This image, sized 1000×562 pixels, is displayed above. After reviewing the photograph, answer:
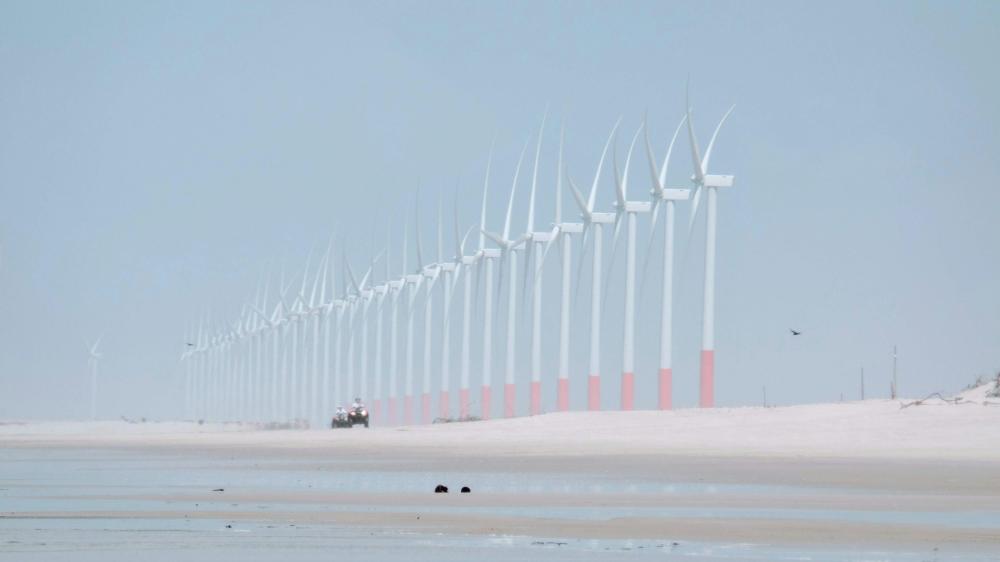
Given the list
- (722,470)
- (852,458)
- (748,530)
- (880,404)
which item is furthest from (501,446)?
(748,530)

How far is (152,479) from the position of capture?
29203 millimetres

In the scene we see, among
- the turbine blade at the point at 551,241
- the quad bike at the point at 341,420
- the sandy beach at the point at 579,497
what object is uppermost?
the turbine blade at the point at 551,241

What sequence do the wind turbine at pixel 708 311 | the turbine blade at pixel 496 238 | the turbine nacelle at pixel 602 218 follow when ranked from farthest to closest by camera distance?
1. the turbine blade at pixel 496 238
2. the turbine nacelle at pixel 602 218
3. the wind turbine at pixel 708 311

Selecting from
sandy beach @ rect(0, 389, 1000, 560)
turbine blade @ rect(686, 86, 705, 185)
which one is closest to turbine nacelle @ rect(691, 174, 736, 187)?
turbine blade @ rect(686, 86, 705, 185)

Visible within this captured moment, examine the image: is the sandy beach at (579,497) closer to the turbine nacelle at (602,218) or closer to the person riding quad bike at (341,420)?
the turbine nacelle at (602,218)

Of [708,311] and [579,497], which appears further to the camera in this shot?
[708,311]

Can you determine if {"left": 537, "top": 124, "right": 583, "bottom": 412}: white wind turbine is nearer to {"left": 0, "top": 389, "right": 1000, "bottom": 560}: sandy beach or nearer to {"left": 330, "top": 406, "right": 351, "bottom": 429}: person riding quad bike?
{"left": 330, "top": 406, "right": 351, "bottom": 429}: person riding quad bike

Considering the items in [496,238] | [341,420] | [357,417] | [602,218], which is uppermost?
[602,218]

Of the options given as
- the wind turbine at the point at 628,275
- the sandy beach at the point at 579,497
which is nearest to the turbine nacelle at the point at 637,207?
the wind turbine at the point at 628,275

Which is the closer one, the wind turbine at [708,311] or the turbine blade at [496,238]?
the wind turbine at [708,311]

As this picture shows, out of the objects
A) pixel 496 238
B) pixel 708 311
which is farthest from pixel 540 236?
pixel 708 311

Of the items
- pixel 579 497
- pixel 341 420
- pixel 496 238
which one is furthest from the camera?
pixel 496 238

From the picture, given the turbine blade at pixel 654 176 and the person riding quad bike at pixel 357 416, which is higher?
the turbine blade at pixel 654 176

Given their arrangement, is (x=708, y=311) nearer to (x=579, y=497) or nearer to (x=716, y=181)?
(x=716, y=181)
